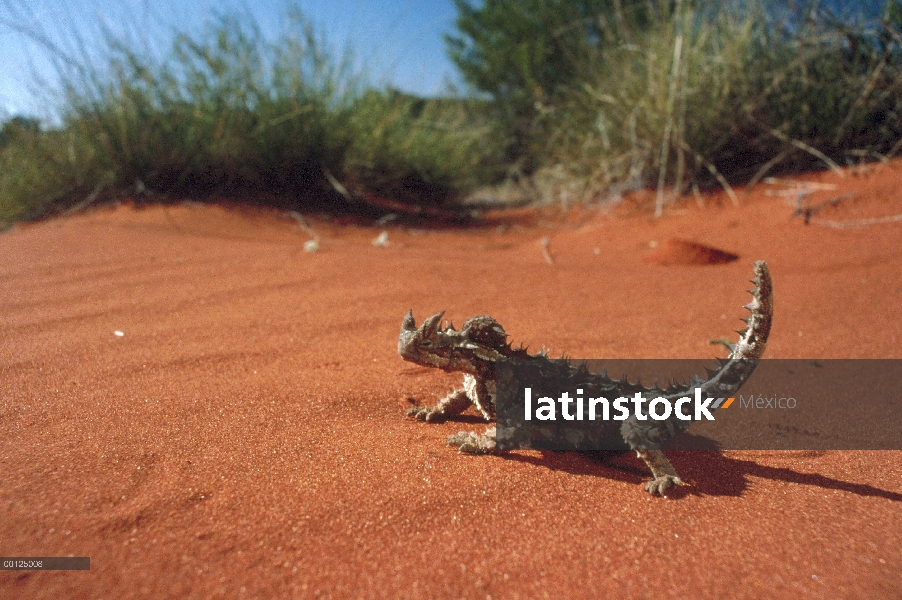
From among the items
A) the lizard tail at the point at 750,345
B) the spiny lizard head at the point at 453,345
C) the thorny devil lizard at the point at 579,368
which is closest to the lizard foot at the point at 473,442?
the thorny devil lizard at the point at 579,368

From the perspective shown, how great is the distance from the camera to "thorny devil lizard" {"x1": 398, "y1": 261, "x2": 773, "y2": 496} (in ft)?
5.37

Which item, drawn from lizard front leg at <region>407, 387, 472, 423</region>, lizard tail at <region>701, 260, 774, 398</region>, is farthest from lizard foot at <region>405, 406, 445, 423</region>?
lizard tail at <region>701, 260, 774, 398</region>

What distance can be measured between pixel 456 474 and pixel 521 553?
36cm

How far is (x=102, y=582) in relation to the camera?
1107 mm

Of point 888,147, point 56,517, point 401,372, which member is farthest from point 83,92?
point 888,147

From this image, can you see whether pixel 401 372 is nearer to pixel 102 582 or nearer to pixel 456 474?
pixel 456 474

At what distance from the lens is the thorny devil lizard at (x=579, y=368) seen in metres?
1.64

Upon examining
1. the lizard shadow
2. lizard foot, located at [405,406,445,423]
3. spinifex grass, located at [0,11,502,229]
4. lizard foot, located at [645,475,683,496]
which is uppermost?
spinifex grass, located at [0,11,502,229]

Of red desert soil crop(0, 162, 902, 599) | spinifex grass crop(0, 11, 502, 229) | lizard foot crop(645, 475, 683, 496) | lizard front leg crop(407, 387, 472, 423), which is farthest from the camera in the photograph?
spinifex grass crop(0, 11, 502, 229)

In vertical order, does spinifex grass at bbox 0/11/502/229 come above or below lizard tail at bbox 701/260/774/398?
above

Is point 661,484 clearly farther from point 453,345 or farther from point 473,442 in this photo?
point 453,345

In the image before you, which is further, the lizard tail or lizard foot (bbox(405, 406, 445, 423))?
lizard foot (bbox(405, 406, 445, 423))

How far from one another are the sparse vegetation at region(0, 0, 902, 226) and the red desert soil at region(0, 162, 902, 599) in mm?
2015

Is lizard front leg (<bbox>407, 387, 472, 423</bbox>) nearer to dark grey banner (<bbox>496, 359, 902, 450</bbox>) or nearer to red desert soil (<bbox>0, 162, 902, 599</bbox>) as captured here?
red desert soil (<bbox>0, 162, 902, 599</bbox>)
